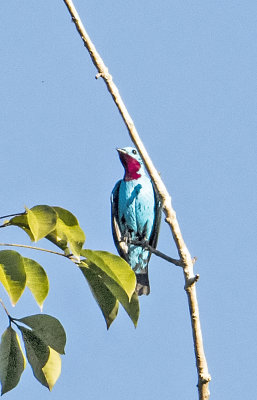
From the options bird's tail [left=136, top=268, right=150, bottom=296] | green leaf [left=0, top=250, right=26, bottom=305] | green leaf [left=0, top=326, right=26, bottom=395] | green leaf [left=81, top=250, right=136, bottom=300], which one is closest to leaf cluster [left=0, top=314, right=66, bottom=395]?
green leaf [left=0, top=326, right=26, bottom=395]

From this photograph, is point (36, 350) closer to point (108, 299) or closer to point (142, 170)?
point (108, 299)

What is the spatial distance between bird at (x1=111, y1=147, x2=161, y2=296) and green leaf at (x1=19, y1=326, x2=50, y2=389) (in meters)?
4.26

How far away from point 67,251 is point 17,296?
19.1 inches

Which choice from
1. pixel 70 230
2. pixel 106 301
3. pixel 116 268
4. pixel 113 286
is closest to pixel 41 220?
pixel 70 230

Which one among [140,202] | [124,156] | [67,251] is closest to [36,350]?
[67,251]

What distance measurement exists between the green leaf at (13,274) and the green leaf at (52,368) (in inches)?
22.1

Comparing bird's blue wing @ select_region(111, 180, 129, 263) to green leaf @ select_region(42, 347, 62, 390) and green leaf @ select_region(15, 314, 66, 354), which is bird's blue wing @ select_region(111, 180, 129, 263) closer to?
green leaf @ select_region(42, 347, 62, 390)

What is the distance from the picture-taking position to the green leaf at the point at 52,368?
3.14 m

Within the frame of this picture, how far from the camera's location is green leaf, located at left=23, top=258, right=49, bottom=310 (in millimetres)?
2920

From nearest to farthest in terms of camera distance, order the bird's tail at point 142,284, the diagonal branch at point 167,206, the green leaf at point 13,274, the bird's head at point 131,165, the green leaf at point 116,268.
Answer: the green leaf at point 13,274
the diagonal branch at point 167,206
the green leaf at point 116,268
the bird's tail at point 142,284
the bird's head at point 131,165

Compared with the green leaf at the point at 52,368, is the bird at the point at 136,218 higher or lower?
higher

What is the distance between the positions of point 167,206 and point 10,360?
2.78ft

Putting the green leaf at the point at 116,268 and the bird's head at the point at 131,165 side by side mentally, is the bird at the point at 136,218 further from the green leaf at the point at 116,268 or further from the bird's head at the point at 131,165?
the green leaf at the point at 116,268

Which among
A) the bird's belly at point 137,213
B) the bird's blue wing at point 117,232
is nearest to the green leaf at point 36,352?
the bird's blue wing at point 117,232
